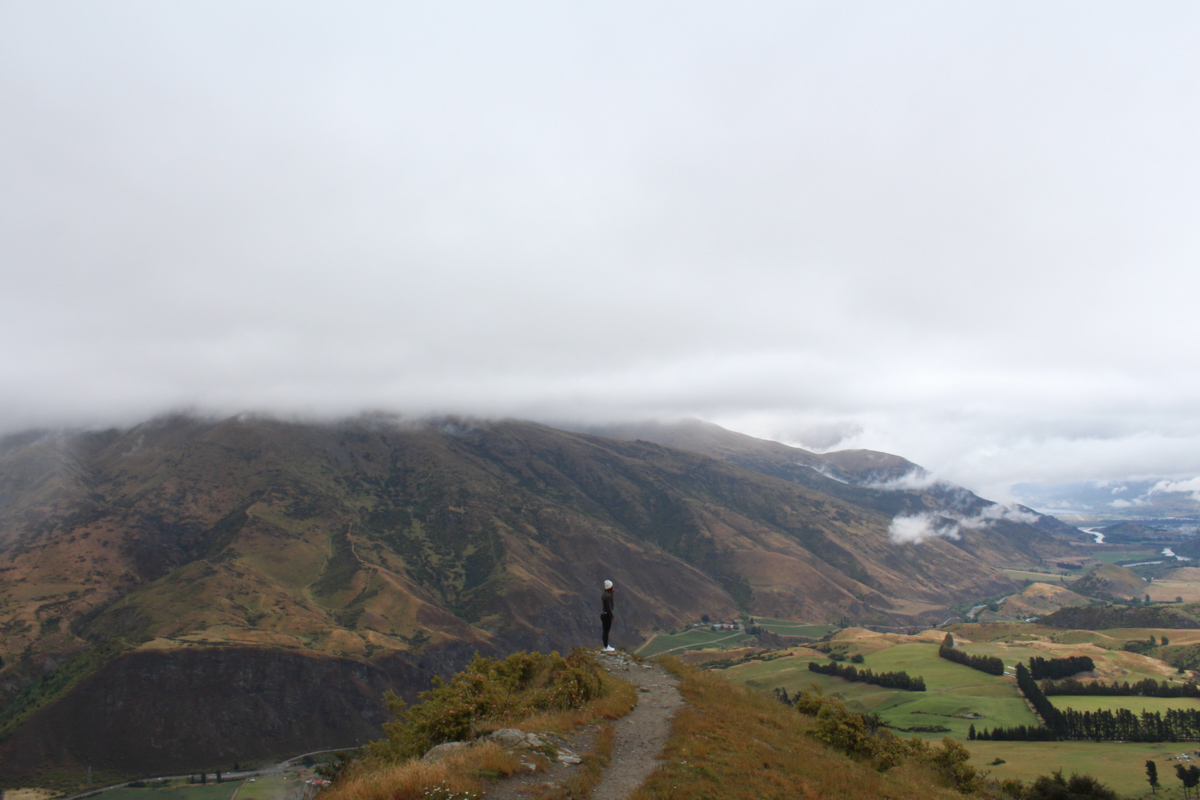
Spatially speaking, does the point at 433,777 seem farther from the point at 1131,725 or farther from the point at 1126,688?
the point at 1126,688

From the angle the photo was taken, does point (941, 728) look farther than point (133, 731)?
No

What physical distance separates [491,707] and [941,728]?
554ft

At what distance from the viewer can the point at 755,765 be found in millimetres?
20062

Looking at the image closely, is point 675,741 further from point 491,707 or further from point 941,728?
point 941,728

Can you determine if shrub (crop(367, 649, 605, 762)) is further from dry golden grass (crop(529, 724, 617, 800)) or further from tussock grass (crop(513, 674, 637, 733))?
dry golden grass (crop(529, 724, 617, 800))

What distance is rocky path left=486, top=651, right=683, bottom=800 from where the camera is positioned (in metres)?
16.4

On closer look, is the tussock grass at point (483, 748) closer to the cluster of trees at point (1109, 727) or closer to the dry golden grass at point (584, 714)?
the dry golden grass at point (584, 714)

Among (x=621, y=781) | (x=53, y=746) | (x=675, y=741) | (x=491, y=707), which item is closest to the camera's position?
(x=621, y=781)

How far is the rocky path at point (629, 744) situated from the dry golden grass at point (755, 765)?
588mm

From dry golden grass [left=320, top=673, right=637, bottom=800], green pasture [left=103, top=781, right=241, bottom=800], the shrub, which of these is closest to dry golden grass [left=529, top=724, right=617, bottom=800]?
dry golden grass [left=320, top=673, right=637, bottom=800]

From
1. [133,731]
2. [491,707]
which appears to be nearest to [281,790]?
[133,731]

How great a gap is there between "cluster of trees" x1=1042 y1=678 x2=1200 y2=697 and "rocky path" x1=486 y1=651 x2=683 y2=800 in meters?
210

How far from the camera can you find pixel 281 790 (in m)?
161

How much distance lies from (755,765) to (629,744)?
14.4ft
